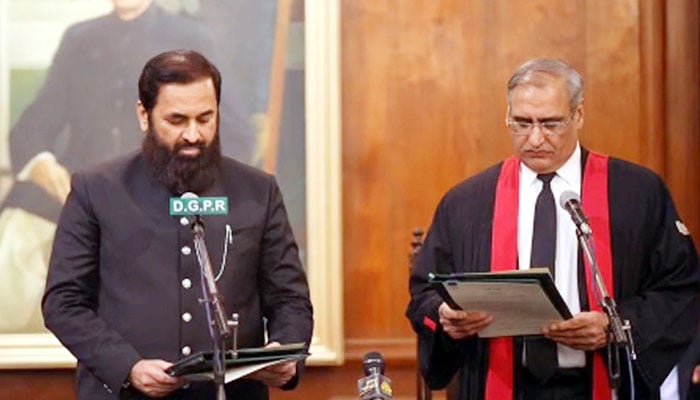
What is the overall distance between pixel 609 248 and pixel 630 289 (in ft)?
0.48

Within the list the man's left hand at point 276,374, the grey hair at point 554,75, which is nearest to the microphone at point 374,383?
the man's left hand at point 276,374

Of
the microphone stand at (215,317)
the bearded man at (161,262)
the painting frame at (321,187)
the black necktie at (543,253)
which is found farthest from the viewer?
the painting frame at (321,187)

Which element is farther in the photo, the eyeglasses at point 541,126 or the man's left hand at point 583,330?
the eyeglasses at point 541,126

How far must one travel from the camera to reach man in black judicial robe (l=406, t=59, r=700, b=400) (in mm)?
4379

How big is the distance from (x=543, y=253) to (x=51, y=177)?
2401 mm

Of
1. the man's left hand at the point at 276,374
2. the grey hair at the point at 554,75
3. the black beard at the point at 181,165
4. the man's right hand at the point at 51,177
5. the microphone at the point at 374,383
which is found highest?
the grey hair at the point at 554,75

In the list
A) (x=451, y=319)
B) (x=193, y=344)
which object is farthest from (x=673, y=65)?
(x=193, y=344)

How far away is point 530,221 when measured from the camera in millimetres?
4520

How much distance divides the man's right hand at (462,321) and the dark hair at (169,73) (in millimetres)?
976

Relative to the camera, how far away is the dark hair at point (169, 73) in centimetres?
413

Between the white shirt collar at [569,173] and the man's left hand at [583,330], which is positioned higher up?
→ the white shirt collar at [569,173]

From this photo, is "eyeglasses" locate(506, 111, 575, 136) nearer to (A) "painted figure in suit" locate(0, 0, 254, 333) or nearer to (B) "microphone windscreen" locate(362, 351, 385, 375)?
(B) "microphone windscreen" locate(362, 351, 385, 375)

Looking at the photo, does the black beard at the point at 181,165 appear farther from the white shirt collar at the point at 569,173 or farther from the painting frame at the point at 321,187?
the painting frame at the point at 321,187

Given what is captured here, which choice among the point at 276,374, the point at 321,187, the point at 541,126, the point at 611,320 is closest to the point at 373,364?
the point at 276,374
